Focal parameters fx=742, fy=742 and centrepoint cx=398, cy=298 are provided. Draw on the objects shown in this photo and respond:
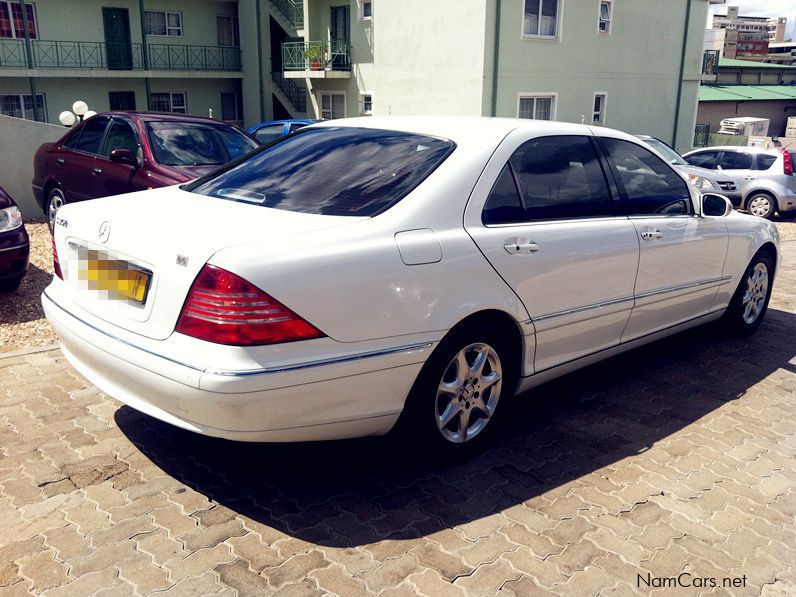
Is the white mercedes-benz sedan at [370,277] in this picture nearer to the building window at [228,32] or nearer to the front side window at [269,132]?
the front side window at [269,132]

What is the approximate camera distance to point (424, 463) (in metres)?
3.82

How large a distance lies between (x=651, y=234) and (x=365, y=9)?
2262 centimetres

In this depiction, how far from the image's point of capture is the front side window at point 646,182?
184 inches

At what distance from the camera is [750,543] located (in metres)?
3.31

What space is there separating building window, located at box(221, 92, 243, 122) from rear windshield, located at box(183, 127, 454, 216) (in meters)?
28.0

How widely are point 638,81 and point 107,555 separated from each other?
25627mm

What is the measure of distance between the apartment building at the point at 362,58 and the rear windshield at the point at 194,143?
13862 mm

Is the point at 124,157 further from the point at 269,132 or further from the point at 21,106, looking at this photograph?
the point at 21,106

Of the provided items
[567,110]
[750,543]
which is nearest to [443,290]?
[750,543]

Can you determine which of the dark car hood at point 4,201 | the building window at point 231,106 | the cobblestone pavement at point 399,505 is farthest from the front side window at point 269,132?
the building window at point 231,106

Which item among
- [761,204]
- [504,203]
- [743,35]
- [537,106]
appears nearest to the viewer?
[504,203]

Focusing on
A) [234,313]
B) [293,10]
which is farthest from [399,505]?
[293,10]

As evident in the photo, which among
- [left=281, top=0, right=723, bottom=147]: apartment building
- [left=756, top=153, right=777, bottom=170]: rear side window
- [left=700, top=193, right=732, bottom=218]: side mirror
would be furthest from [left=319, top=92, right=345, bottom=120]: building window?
[left=700, top=193, right=732, bottom=218]: side mirror

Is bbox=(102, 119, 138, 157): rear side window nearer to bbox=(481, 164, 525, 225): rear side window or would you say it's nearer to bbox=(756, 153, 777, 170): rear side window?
bbox=(481, 164, 525, 225): rear side window
